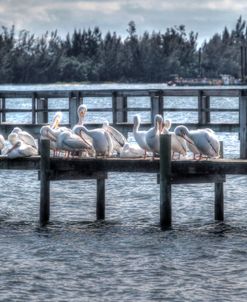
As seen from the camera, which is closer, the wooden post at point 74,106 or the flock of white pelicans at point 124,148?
the flock of white pelicans at point 124,148

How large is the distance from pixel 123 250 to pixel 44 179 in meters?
3.00

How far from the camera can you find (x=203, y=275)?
2202 centimetres

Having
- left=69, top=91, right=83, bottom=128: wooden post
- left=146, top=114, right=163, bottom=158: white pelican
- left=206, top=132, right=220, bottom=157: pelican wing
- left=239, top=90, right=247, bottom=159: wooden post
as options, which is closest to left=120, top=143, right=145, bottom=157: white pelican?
left=146, top=114, right=163, bottom=158: white pelican

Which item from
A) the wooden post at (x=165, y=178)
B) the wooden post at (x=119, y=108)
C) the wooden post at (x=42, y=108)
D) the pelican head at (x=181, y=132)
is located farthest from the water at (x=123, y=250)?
the wooden post at (x=42, y=108)

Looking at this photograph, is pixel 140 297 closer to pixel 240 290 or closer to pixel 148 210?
pixel 240 290

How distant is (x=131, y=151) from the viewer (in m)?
28.6

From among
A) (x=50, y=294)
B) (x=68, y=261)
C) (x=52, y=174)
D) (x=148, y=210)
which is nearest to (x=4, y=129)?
(x=148, y=210)

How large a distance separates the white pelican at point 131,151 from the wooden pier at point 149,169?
102 centimetres

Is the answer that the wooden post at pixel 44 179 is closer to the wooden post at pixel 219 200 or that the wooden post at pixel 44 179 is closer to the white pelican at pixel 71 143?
the white pelican at pixel 71 143

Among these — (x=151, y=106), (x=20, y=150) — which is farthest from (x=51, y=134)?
(x=151, y=106)

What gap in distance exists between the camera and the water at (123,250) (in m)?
21.0

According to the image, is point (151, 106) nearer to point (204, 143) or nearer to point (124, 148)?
point (124, 148)

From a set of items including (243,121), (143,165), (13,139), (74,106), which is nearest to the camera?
(143,165)

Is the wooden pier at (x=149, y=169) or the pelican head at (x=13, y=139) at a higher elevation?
the pelican head at (x=13, y=139)
